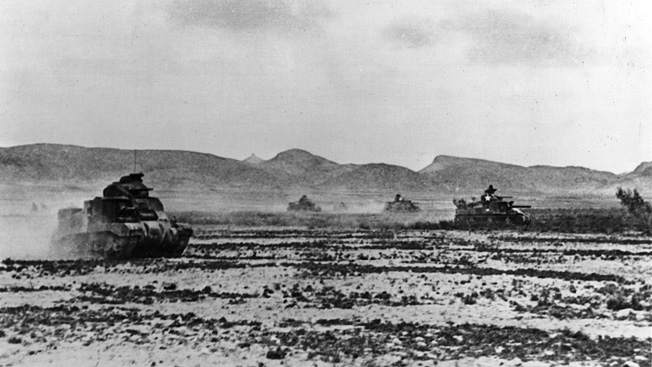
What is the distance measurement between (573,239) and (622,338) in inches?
1040

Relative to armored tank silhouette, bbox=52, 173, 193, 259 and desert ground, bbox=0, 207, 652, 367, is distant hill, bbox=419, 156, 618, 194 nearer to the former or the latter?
armored tank silhouette, bbox=52, 173, 193, 259

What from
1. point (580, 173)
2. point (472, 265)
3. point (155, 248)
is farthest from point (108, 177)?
point (580, 173)

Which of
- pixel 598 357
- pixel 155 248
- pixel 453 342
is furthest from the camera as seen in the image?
pixel 155 248

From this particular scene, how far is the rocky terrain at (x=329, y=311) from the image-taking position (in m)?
12.4

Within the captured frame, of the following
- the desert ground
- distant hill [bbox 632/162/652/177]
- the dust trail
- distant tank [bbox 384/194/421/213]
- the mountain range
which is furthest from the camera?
distant hill [bbox 632/162/652/177]

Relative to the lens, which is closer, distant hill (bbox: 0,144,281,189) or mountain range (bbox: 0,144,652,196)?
distant hill (bbox: 0,144,281,189)

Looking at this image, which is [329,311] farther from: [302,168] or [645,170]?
[645,170]

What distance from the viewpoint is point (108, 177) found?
8556 cm

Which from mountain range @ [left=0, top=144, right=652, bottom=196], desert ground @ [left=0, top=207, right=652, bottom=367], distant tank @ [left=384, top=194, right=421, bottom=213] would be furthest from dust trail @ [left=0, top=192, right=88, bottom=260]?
distant tank @ [left=384, top=194, right=421, bottom=213]

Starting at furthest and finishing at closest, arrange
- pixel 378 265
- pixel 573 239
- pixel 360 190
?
pixel 360 190 → pixel 573 239 → pixel 378 265

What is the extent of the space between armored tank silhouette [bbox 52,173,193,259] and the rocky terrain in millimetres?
861

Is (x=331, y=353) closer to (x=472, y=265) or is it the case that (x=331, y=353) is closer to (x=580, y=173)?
(x=472, y=265)

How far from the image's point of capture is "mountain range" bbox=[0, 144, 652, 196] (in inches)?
3317

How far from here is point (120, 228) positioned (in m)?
26.0
